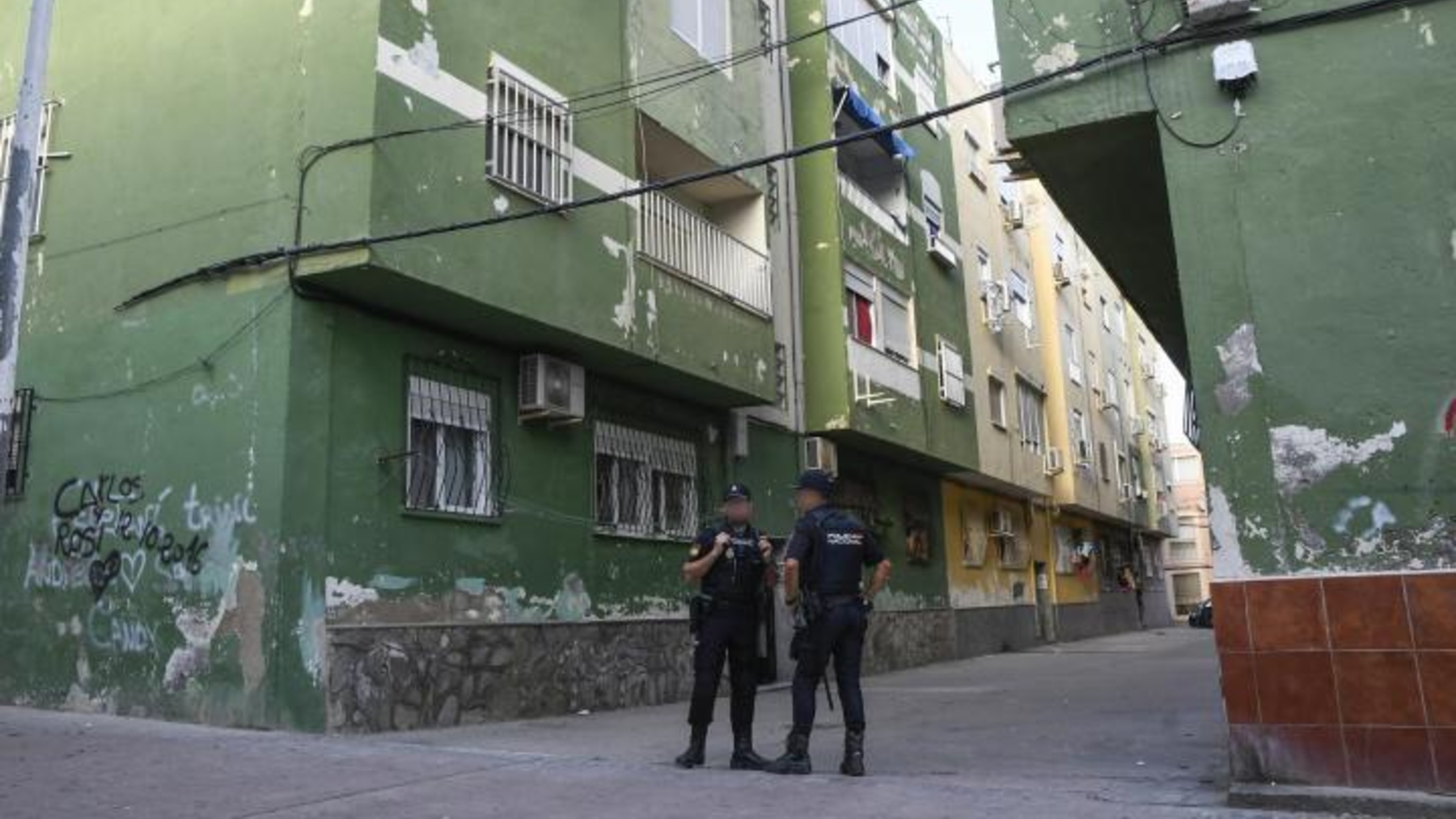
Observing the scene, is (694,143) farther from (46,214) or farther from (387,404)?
(46,214)

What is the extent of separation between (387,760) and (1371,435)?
Answer: 19.4ft

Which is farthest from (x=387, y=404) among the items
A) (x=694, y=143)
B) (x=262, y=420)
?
(x=694, y=143)

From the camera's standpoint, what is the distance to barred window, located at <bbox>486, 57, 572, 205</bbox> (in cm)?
1036

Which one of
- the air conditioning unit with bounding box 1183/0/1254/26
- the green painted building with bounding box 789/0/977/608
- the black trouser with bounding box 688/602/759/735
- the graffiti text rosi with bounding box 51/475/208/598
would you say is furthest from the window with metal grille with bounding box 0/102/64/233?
the air conditioning unit with bounding box 1183/0/1254/26

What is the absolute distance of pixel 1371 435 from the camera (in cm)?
559

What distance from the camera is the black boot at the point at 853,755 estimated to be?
6.32 m

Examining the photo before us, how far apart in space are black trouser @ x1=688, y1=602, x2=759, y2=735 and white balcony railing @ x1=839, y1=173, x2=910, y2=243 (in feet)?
35.2

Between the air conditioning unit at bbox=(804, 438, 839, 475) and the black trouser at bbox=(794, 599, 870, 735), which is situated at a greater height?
the air conditioning unit at bbox=(804, 438, 839, 475)

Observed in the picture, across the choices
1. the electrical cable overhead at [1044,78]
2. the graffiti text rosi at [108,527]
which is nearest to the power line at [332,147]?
the electrical cable overhead at [1044,78]

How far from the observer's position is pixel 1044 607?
2556 centimetres

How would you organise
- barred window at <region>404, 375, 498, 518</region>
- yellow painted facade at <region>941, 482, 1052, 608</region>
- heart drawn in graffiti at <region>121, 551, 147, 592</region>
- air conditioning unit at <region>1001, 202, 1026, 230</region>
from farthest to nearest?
air conditioning unit at <region>1001, 202, 1026, 230</region>, yellow painted facade at <region>941, 482, 1052, 608</region>, barred window at <region>404, 375, 498, 518</region>, heart drawn in graffiti at <region>121, 551, 147, 592</region>

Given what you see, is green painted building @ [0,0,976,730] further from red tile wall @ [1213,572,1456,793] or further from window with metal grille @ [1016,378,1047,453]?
window with metal grille @ [1016,378,1047,453]

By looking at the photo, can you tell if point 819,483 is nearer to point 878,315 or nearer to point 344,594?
point 344,594

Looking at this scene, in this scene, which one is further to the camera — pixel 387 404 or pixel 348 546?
pixel 387 404
